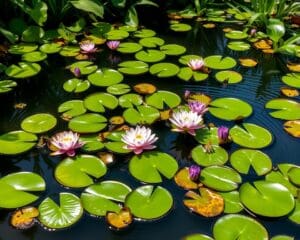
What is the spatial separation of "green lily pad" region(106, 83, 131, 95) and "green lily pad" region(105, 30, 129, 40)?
90 centimetres

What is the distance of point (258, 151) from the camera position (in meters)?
2.17

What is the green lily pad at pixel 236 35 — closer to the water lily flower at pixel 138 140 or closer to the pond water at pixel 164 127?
the pond water at pixel 164 127

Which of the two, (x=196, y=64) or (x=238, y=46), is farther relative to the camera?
(x=238, y=46)

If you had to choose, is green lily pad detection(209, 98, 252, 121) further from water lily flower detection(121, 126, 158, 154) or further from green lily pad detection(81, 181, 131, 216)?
green lily pad detection(81, 181, 131, 216)

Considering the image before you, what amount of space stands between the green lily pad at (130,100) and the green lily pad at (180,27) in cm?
136

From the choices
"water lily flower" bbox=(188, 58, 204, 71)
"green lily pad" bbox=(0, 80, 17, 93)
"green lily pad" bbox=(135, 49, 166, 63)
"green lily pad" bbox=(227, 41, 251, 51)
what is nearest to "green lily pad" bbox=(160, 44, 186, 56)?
"green lily pad" bbox=(135, 49, 166, 63)

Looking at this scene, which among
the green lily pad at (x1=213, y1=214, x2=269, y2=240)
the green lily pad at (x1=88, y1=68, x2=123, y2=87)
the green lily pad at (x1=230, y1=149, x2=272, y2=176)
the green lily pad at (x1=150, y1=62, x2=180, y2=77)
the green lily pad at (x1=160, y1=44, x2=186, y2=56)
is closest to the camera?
the green lily pad at (x1=213, y1=214, x2=269, y2=240)

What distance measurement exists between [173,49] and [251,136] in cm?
132

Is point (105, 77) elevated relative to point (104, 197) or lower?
elevated

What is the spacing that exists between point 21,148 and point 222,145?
1122mm

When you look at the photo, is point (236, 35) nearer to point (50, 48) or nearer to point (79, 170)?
point (50, 48)

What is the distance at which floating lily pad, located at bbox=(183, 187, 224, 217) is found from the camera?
6.00 feet

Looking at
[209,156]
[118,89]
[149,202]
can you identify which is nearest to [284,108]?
[209,156]

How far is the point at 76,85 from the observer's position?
2.82 m
